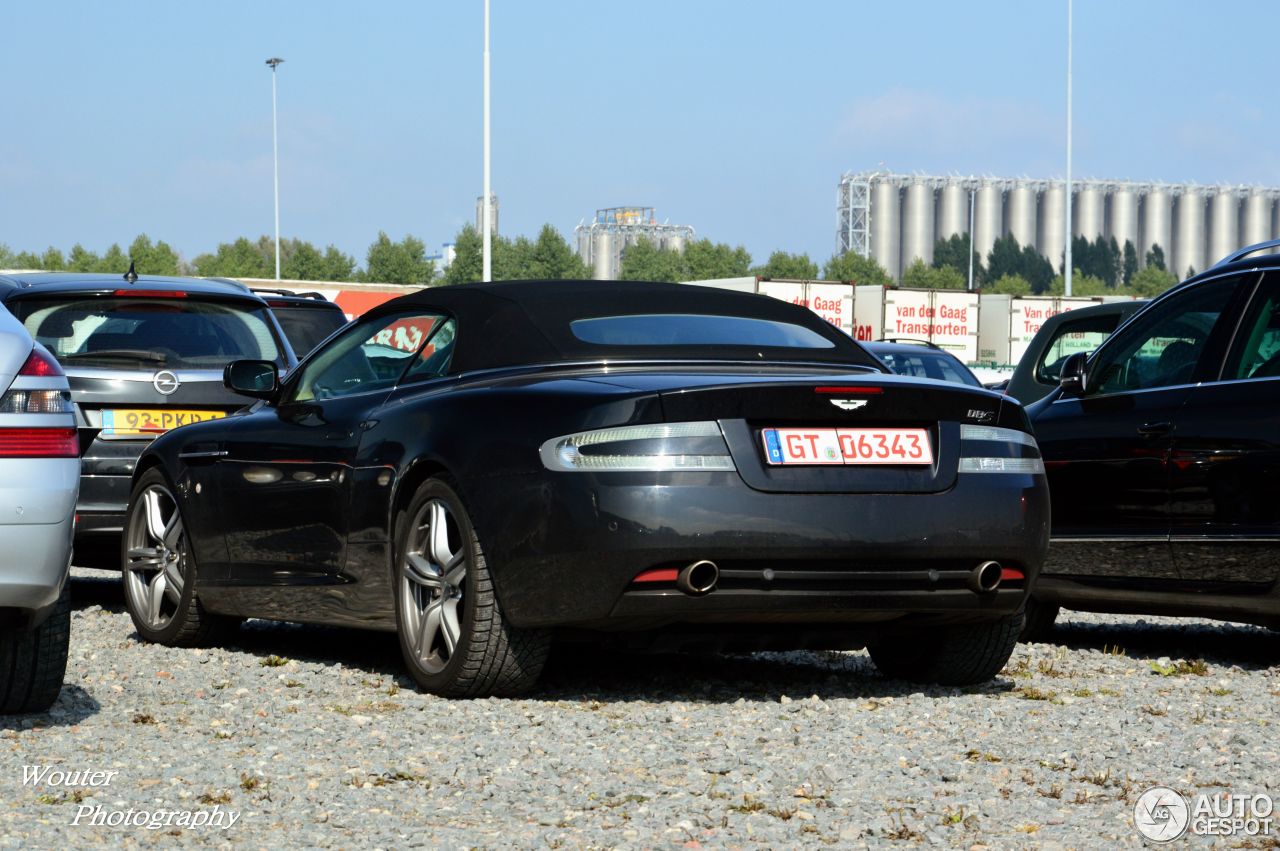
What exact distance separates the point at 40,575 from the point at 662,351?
221 cm

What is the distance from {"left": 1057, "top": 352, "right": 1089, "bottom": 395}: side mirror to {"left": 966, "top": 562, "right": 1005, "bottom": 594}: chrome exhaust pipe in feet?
8.01

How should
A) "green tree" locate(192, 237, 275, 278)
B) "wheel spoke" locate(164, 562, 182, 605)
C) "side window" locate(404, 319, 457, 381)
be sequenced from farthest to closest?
1. "green tree" locate(192, 237, 275, 278)
2. "wheel spoke" locate(164, 562, 182, 605)
3. "side window" locate(404, 319, 457, 381)

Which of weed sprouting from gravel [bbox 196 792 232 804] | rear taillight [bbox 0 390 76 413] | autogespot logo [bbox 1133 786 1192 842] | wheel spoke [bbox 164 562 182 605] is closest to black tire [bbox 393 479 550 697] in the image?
rear taillight [bbox 0 390 76 413]

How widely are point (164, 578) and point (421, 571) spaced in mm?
2281

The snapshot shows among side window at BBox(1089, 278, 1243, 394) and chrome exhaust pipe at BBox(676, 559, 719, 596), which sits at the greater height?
A: side window at BBox(1089, 278, 1243, 394)

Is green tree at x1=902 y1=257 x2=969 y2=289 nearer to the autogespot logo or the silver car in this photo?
the silver car

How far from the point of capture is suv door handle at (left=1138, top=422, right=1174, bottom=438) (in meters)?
7.98

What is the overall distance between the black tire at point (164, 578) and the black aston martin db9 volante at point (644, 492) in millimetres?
720

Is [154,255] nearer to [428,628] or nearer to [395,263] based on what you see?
[395,263]

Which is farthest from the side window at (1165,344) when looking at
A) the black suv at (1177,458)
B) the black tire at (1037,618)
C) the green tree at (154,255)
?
the green tree at (154,255)

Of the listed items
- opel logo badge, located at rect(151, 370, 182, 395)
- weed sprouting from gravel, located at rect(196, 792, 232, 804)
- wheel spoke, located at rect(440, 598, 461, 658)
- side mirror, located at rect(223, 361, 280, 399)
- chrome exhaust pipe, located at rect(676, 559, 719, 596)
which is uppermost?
side mirror, located at rect(223, 361, 280, 399)

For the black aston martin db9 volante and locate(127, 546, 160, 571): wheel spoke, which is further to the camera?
locate(127, 546, 160, 571): wheel spoke

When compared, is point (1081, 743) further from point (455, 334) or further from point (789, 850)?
point (455, 334)

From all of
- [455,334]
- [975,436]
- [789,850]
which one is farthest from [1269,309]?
[789,850]
